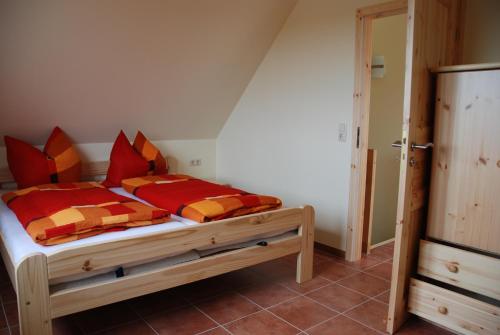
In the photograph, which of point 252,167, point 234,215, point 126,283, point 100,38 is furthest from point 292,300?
point 100,38

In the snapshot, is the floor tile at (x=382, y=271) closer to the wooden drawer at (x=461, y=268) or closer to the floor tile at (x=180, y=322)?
the wooden drawer at (x=461, y=268)

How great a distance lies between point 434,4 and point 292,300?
77.3 inches

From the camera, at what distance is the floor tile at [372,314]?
2270 millimetres

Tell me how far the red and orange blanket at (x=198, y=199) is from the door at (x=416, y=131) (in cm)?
94

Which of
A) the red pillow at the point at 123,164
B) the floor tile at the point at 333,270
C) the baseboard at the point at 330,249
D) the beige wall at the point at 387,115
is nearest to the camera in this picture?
the floor tile at the point at 333,270

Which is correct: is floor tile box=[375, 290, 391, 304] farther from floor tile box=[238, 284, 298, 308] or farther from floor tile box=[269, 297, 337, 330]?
floor tile box=[238, 284, 298, 308]

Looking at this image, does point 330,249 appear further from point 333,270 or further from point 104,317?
point 104,317

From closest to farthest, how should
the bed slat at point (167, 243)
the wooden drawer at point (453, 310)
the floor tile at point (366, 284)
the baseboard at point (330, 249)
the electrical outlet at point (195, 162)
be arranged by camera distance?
the bed slat at point (167, 243), the wooden drawer at point (453, 310), the floor tile at point (366, 284), the baseboard at point (330, 249), the electrical outlet at point (195, 162)

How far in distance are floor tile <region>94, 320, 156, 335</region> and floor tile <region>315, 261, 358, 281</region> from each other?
4.45 ft

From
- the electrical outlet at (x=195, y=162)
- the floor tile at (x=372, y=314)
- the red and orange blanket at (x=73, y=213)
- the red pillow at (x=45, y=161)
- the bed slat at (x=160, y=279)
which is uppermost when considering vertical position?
the red pillow at (x=45, y=161)

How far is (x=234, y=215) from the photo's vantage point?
2.50m

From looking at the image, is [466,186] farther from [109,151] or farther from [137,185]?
[109,151]

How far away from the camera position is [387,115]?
3.88 m

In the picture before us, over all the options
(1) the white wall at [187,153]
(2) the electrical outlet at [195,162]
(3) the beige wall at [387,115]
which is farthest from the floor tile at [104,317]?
(3) the beige wall at [387,115]
